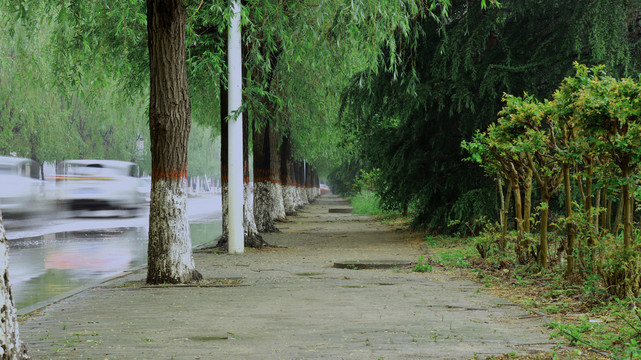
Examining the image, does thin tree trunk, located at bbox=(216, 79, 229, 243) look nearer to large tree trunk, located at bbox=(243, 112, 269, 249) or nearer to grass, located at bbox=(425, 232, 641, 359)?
large tree trunk, located at bbox=(243, 112, 269, 249)

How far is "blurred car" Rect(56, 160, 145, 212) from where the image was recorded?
103ft

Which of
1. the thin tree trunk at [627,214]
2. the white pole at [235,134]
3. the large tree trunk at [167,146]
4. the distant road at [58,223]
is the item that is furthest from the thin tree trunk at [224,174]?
the thin tree trunk at [627,214]

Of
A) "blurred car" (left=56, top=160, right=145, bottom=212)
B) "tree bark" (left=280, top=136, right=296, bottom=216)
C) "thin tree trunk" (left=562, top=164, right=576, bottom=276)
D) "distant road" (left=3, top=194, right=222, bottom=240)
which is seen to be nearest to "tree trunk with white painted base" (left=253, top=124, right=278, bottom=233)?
"distant road" (left=3, top=194, right=222, bottom=240)

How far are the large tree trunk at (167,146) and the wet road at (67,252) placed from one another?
1.53 metres

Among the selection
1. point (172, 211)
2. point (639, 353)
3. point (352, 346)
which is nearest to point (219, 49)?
point (172, 211)

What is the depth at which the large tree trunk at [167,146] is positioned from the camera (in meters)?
10.4

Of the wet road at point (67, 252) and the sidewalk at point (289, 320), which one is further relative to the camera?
the wet road at point (67, 252)

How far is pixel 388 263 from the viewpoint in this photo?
42.0 feet

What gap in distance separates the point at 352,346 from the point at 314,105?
1655 cm

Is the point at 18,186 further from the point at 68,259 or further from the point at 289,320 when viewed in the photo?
the point at 289,320

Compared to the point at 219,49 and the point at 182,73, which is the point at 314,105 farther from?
the point at 182,73

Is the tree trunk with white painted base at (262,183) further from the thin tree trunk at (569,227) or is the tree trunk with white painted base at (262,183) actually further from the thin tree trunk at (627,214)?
the thin tree trunk at (627,214)

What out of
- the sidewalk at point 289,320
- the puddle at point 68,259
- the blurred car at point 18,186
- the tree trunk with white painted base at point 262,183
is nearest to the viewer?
the sidewalk at point 289,320

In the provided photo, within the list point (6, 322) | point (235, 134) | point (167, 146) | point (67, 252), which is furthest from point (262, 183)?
point (6, 322)
